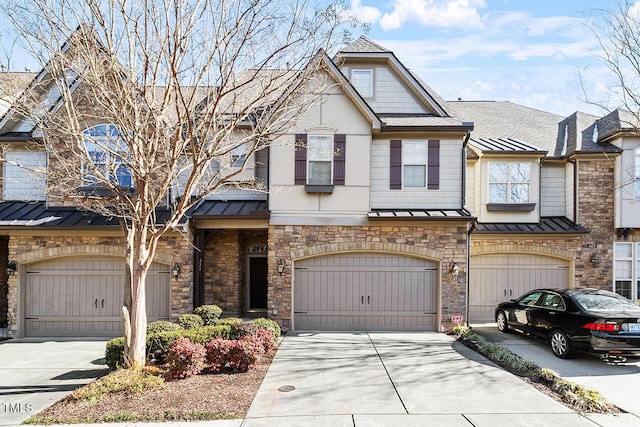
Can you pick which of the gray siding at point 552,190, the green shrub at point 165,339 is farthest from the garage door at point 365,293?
the gray siding at point 552,190

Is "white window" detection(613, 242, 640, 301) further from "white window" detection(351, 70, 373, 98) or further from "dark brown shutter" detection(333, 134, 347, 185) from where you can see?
"white window" detection(351, 70, 373, 98)

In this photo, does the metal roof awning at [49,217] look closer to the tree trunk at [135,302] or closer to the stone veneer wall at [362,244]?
the stone veneer wall at [362,244]

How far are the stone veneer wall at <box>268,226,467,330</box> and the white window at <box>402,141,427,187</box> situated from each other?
4.40 feet

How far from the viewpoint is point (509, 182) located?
13609 mm

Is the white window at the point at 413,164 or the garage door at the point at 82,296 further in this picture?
the white window at the point at 413,164

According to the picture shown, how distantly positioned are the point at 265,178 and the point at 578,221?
983 cm

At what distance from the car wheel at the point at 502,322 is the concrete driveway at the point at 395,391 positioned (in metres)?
2.17

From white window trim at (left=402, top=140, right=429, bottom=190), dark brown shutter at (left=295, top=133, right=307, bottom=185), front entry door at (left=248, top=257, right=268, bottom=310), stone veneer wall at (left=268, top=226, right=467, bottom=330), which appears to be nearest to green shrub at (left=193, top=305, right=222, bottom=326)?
stone veneer wall at (left=268, top=226, right=467, bottom=330)

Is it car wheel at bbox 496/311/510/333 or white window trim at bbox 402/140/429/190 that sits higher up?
white window trim at bbox 402/140/429/190

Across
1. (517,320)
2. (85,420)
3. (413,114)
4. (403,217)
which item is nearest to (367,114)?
(413,114)

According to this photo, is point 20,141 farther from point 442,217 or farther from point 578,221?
point 578,221

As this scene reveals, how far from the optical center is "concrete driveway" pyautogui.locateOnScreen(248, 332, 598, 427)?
5879 millimetres

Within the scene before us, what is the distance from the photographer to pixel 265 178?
1267 centimetres

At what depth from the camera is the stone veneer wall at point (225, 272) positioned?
520 inches
